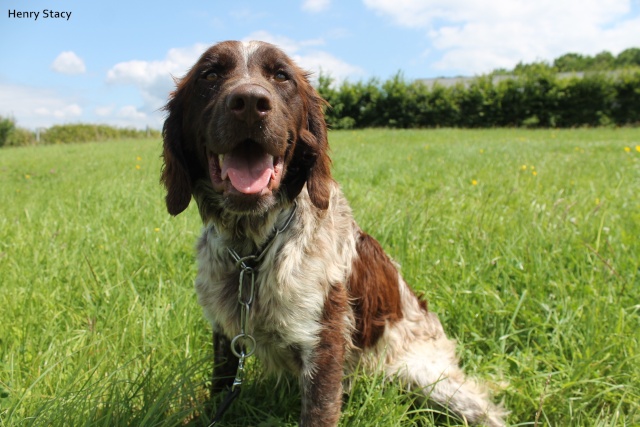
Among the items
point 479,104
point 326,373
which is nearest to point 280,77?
point 326,373

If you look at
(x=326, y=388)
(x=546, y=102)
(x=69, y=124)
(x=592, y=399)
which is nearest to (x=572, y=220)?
(x=592, y=399)

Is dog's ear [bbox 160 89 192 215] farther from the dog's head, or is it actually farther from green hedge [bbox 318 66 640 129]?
green hedge [bbox 318 66 640 129]

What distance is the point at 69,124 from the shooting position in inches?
1135

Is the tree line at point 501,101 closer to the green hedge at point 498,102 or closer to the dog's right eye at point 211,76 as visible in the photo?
the green hedge at point 498,102

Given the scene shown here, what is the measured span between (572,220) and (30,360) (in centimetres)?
368

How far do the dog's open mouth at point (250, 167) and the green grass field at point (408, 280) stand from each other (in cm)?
88

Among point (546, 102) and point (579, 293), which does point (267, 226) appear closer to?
point (579, 293)

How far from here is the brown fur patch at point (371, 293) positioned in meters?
→ 2.30

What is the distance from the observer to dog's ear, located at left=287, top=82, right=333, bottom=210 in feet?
6.75

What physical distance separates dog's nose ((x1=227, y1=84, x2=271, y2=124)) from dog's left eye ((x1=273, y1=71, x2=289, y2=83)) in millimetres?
367

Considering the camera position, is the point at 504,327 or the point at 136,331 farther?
the point at 504,327

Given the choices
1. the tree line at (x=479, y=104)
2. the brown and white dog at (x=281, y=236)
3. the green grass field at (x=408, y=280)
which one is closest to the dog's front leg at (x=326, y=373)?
the brown and white dog at (x=281, y=236)

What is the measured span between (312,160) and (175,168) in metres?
0.62

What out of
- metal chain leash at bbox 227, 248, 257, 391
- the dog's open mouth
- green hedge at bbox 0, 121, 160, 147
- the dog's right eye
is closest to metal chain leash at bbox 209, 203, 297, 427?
metal chain leash at bbox 227, 248, 257, 391
